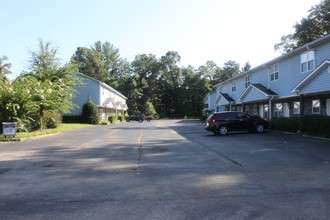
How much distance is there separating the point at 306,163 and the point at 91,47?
310 feet

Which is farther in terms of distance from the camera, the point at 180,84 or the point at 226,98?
the point at 180,84

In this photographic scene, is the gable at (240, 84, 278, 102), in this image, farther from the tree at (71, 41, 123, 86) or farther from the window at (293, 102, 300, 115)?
the tree at (71, 41, 123, 86)

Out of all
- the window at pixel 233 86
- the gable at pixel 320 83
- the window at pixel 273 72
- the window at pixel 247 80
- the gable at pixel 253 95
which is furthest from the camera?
the window at pixel 233 86

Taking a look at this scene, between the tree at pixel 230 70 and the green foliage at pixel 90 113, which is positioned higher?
the tree at pixel 230 70

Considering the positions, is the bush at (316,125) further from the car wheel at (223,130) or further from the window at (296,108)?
the window at (296,108)

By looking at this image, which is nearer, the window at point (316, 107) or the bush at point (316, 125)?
the bush at point (316, 125)

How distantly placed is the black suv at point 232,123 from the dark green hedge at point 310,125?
4.91 feet

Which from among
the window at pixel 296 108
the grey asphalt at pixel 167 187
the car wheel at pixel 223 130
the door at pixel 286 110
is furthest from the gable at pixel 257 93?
the grey asphalt at pixel 167 187

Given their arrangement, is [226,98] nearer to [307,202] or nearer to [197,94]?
[307,202]

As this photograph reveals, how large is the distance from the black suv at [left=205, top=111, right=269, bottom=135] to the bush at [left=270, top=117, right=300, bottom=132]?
3.45 ft

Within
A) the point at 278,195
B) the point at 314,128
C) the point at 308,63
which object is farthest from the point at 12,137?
the point at 308,63

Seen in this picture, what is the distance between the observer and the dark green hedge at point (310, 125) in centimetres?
1548

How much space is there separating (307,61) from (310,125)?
227 inches

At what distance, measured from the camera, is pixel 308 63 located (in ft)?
66.1
